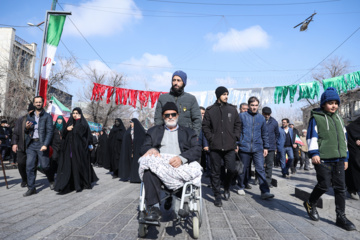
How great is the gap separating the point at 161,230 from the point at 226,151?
228 centimetres

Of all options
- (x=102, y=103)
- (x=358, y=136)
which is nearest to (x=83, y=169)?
(x=358, y=136)

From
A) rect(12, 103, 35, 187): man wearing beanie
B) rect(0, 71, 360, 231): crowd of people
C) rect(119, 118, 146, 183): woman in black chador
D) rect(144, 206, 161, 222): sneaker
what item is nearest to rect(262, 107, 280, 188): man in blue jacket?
rect(0, 71, 360, 231): crowd of people

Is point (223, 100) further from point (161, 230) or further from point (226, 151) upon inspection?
point (161, 230)

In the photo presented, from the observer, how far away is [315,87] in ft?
49.6

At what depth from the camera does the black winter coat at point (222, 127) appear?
16.9ft

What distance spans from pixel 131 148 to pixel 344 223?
717 centimetres

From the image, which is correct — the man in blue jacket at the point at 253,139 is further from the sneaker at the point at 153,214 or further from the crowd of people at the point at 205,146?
the sneaker at the point at 153,214

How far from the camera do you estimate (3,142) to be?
42.2 feet

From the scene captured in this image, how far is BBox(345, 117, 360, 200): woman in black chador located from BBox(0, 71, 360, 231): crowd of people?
0.06 ft

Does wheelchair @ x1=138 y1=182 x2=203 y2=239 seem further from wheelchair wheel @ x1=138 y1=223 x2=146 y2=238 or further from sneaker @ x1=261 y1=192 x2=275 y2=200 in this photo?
sneaker @ x1=261 y1=192 x2=275 y2=200

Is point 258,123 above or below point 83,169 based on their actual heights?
above

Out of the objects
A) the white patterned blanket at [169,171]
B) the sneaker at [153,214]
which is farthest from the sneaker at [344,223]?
the sneaker at [153,214]

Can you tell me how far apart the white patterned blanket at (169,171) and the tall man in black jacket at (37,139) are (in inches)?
161

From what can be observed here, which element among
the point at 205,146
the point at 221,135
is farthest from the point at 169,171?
the point at 205,146
